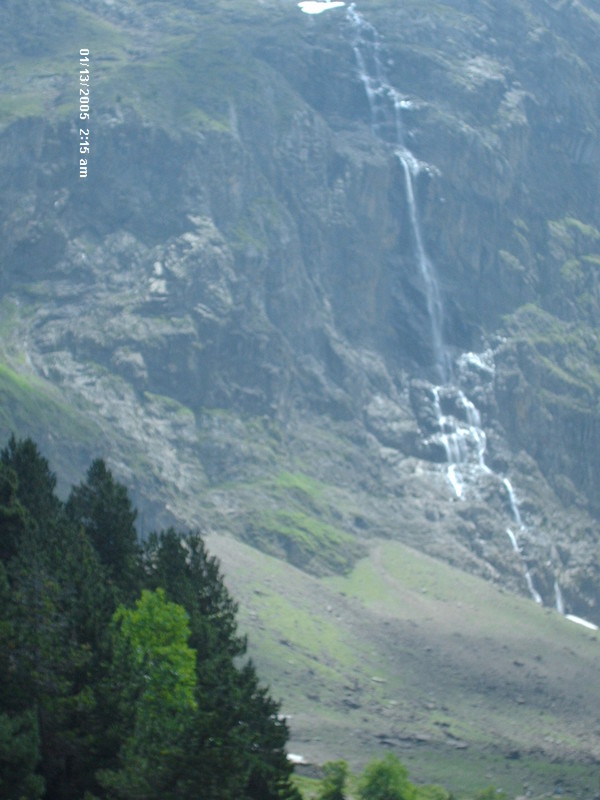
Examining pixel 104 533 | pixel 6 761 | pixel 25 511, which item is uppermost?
pixel 6 761

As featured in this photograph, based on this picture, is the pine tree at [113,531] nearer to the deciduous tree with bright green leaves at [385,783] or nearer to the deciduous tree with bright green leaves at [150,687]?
the deciduous tree with bright green leaves at [150,687]

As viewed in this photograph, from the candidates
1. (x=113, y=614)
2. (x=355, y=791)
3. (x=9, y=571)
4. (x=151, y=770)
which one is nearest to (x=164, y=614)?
(x=113, y=614)

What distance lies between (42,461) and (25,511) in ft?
57.2

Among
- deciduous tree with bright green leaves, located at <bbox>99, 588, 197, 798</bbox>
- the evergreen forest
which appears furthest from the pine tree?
deciduous tree with bright green leaves, located at <bbox>99, 588, 197, 798</bbox>

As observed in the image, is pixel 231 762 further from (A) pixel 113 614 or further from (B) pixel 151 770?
(A) pixel 113 614

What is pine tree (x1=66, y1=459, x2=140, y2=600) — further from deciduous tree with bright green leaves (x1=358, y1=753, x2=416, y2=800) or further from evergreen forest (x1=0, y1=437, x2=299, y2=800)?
deciduous tree with bright green leaves (x1=358, y1=753, x2=416, y2=800)

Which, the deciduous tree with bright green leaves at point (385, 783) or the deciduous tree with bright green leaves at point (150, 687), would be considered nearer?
the deciduous tree with bright green leaves at point (150, 687)

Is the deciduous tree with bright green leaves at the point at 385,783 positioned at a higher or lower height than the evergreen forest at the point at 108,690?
lower

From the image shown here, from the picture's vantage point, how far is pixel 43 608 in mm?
72438

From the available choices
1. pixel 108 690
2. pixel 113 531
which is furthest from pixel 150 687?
pixel 113 531

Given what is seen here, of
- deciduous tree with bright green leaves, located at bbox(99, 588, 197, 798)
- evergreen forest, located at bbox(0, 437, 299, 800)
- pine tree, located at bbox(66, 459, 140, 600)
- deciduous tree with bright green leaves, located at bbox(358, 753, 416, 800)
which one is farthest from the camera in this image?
deciduous tree with bright green leaves, located at bbox(358, 753, 416, 800)

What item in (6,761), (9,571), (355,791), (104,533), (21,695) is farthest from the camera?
(355,791)

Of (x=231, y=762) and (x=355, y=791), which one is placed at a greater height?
(x=231, y=762)

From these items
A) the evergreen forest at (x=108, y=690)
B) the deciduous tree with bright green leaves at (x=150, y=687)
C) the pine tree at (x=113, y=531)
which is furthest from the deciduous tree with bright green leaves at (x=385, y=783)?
the deciduous tree with bright green leaves at (x=150, y=687)
